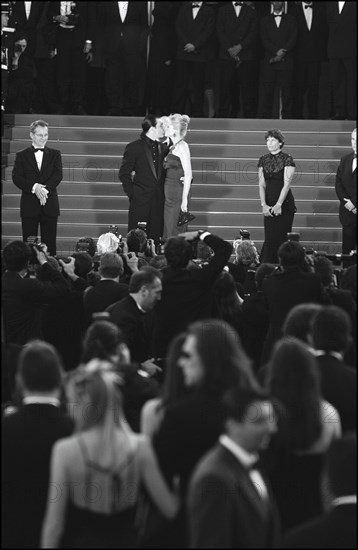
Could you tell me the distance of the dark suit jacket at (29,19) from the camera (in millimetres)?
15156

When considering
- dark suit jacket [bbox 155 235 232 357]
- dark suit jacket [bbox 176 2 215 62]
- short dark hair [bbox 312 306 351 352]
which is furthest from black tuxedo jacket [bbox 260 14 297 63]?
short dark hair [bbox 312 306 351 352]

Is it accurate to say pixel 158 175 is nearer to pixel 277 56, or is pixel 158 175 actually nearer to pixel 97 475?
pixel 277 56

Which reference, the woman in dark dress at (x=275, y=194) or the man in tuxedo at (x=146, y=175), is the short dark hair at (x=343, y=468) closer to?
the woman in dark dress at (x=275, y=194)

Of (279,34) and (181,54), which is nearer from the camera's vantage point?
(279,34)

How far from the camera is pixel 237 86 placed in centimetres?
1592

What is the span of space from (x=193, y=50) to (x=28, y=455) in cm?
1147

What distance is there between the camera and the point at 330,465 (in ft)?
11.4

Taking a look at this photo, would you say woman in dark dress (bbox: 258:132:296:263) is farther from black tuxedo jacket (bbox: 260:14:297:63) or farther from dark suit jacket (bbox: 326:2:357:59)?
black tuxedo jacket (bbox: 260:14:297:63)

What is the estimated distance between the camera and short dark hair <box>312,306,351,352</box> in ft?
16.0

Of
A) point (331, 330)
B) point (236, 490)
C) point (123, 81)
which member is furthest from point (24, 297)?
point (123, 81)

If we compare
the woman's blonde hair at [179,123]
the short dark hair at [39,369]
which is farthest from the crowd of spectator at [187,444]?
the woman's blonde hair at [179,123]

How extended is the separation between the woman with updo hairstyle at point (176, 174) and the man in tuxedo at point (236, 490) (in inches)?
353

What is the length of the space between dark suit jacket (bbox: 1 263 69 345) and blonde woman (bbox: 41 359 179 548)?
3.34 m

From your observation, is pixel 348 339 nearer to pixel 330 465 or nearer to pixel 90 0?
pixel 330 465
